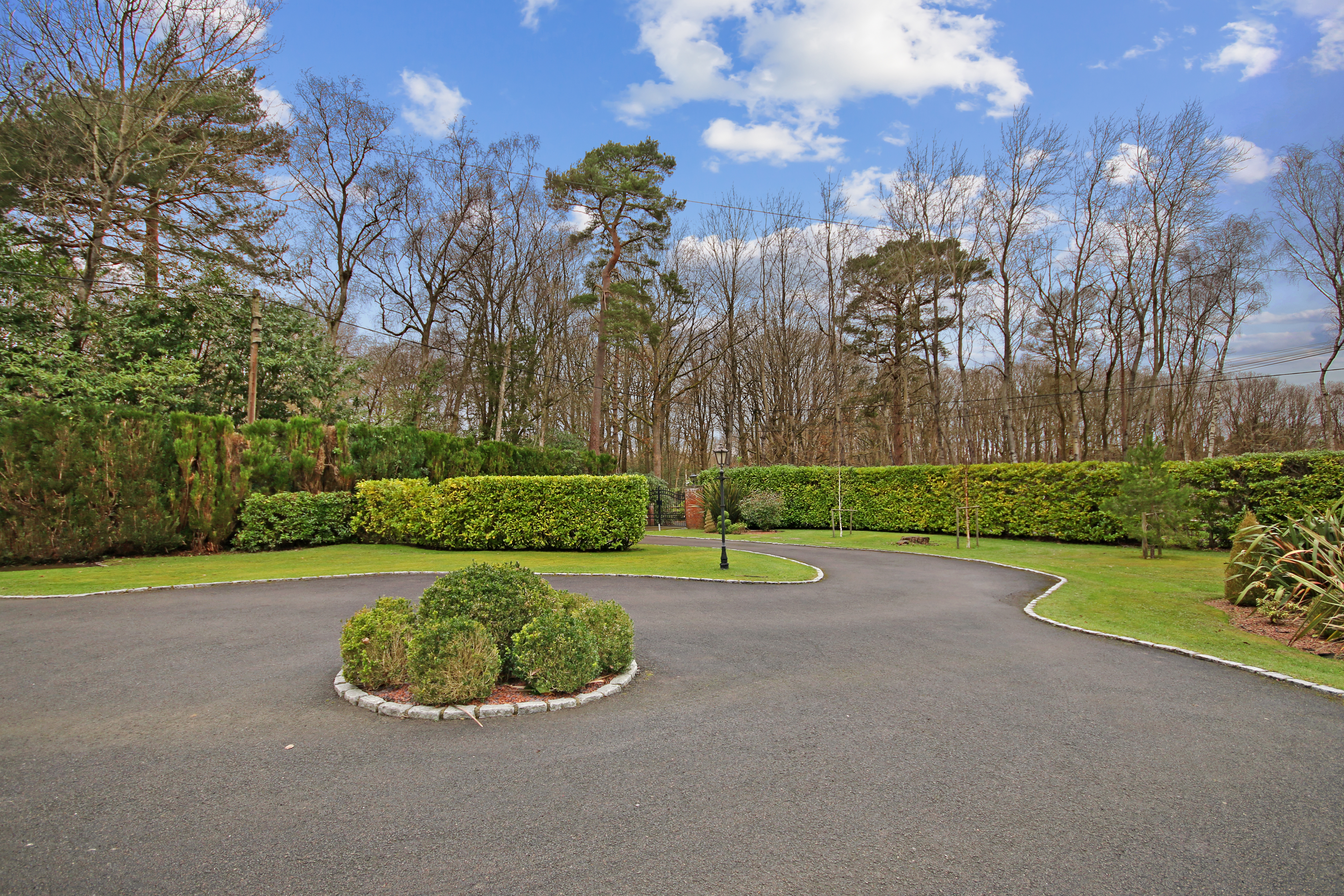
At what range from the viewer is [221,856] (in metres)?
2.56

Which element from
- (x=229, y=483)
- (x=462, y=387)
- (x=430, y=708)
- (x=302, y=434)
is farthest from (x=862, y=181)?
(x=430, y=708)

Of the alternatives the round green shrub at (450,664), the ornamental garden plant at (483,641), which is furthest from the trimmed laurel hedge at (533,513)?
the round green shrub at (450,664)

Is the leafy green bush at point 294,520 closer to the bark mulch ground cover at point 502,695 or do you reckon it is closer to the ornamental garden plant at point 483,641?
the ornamental garden plant at point 483,641

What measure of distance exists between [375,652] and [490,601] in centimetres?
90

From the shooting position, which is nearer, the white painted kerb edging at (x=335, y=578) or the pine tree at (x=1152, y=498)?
the white painted kerb edging at (x=335, y=578)

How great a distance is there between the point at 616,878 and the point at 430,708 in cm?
234

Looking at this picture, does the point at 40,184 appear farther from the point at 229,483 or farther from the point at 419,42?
the point at 419,42

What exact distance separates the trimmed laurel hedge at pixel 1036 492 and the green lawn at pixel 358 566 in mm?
8032

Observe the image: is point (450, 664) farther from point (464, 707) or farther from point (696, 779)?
point (696, 779)

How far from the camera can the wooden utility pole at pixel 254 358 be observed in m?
16.0

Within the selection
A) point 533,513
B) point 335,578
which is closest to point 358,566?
point 335,578

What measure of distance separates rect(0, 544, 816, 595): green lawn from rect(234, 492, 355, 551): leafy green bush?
370 millimetres

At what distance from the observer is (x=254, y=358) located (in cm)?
1611

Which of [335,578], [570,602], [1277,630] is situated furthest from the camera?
[335,578]
